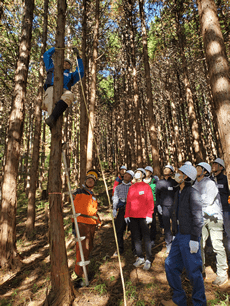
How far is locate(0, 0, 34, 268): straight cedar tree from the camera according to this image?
15.7ft

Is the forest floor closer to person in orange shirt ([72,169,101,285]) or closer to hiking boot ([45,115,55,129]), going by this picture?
person in orange shirt ([72,169,101,285])

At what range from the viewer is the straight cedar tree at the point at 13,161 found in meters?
4.80

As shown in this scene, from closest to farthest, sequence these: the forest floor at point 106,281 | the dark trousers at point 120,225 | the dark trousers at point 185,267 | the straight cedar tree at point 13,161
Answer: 1. the dark trousers at point 185,267
2. the forest floor at point 106,281
3. the straight cedar tree at point 13,161
4. the dark trousers at point 120,225

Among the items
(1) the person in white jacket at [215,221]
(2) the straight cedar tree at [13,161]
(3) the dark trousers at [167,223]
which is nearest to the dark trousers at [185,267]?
(1) the person in white jacket at [215,221]

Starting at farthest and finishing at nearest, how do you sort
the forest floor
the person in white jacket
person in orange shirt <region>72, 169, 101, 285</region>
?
person in orange shirt <region>72, 169, 101, 285</region> → the person in white jacket → the forest floor

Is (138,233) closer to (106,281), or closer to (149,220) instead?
(149,220)

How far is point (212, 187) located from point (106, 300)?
296 centimetres

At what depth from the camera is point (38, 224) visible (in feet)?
31.0

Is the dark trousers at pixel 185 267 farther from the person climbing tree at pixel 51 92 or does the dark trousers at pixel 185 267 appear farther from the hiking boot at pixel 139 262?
the person climbing tree at pixel 51 92

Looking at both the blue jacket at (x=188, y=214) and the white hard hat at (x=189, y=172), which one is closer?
the blue jacket at (x=188, y=214)

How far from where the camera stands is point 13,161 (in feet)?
17.0

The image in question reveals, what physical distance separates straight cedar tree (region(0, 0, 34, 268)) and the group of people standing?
2.79 meters

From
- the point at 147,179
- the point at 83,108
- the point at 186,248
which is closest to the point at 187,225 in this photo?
the point at 186,248

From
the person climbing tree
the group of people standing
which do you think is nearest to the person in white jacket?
the group of people standing
